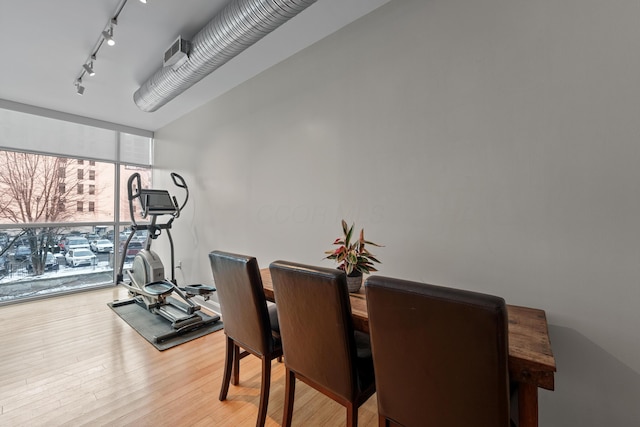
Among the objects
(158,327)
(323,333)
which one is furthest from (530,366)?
(158,327)

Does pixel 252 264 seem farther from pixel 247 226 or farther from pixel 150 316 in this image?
pixel 150 316

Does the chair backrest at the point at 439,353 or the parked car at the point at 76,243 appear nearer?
the chair backrest at the point at 439,353

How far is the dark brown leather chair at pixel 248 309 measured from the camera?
1611 millimetres

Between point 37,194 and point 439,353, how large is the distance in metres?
5.50

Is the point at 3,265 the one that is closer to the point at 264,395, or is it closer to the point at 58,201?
the point at 58,201

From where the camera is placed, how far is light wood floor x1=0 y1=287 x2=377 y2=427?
180 centimetres

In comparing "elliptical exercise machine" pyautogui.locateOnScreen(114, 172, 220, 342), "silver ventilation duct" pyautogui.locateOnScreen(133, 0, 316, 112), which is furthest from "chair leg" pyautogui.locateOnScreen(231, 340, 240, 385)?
"silver ventilation duct" pyautogui.locateOnScreen(133, 0, 316, 112)

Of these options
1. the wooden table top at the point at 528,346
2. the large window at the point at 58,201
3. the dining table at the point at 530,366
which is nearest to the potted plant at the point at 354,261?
the wooden table top at the point at 528,346

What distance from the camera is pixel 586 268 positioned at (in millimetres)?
1328

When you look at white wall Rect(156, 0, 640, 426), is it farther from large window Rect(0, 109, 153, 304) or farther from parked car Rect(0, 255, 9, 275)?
parked car Rect(0, 255, 9, 275)

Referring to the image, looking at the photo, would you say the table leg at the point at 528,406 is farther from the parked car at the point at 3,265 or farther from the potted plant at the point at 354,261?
the parked car at the point at 3,265

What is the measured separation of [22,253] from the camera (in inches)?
157

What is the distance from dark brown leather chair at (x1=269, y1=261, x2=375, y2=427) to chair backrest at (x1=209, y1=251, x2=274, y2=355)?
0.20 meters

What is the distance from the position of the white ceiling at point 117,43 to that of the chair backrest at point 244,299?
6.04ft
